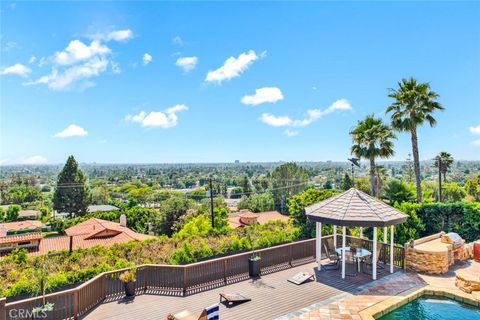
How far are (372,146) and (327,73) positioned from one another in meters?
7.56

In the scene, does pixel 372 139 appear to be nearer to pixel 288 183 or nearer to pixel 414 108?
pixel 414 108

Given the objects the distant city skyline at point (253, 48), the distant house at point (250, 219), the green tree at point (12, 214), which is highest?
the distant city skyline at point (253, 48)

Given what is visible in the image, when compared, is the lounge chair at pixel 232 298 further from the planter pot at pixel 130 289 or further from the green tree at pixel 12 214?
the green tree at pixel 12 214

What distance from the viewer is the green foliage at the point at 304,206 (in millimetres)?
16656

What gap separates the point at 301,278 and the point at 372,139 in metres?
11.9

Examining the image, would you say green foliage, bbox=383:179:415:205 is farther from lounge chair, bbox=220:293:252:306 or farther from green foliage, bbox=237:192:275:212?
green foliage, bbox=237:192:275:212

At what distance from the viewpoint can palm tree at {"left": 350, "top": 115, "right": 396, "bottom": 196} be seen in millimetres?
17922

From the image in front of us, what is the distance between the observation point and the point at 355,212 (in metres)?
9.20

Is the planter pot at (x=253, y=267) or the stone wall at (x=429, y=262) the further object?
the stone wall at (x=429, y=262)

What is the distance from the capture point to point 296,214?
17.5 meters

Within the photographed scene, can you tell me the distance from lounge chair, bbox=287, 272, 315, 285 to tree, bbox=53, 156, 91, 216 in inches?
1585

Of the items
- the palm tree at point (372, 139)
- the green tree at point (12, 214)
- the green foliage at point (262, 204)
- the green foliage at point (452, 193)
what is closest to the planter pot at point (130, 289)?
the palm tree at point (372, 139)

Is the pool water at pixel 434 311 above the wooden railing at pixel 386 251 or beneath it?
beneath

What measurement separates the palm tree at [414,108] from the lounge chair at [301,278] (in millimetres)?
10446
